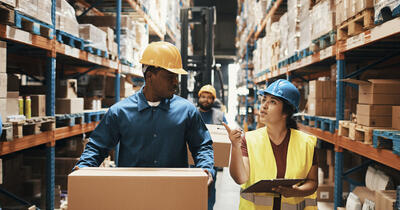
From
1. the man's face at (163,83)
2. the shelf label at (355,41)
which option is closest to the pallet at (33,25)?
the man's face at (163,83)

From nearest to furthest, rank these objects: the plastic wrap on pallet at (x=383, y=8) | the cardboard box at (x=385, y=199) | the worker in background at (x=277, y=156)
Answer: the worker in background at (x=277, y=156)
the plastic wrap on pallet at (x=383, y=8)
the cardboard box at (x=385, y=199)

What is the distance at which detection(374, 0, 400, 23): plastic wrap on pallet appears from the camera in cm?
271

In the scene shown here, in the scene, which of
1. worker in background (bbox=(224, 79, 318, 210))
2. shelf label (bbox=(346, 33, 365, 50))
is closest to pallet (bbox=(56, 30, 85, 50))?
worker in background (bbox=(224, 79, 318, 210))

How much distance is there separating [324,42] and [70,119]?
12.9 feet

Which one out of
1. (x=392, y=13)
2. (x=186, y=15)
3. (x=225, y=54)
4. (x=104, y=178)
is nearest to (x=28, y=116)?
(x=104, y=178)

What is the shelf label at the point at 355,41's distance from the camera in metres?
3.34

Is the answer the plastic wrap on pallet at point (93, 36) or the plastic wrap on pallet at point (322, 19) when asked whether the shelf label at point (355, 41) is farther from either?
the plastic wrap on pallet at point (93, 36)

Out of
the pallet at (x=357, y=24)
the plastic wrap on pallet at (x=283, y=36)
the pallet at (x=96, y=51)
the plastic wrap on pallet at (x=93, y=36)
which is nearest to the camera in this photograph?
the pallet at (x=357, y=24)

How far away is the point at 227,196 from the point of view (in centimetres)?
596

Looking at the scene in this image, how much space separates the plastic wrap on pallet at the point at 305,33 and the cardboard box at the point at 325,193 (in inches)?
90.9

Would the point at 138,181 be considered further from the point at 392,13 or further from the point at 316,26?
the point at 316,26

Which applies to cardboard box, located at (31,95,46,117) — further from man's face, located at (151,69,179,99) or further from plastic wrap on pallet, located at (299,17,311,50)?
plastic wrap on pallet, located at (299,17,311,50)

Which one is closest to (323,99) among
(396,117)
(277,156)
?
(396,117)

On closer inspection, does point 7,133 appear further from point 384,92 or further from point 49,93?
point 384,92
